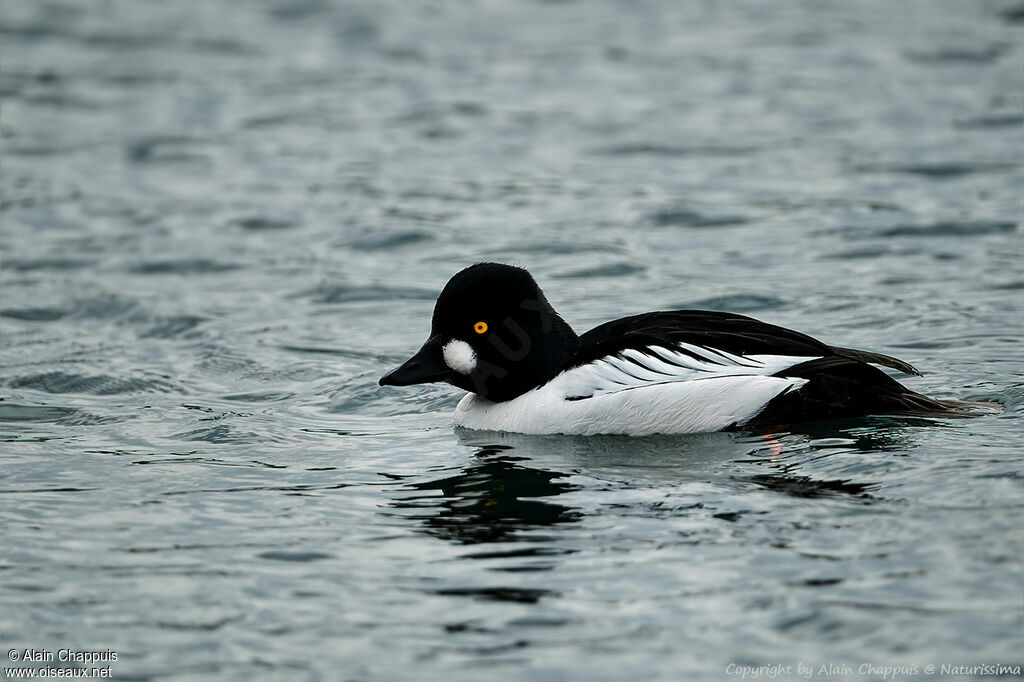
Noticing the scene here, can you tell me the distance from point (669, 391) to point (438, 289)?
191 inches

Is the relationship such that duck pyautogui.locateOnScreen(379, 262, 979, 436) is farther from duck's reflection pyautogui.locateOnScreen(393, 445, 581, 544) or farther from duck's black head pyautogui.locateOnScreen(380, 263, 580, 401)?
duck's reflection pyautogui.locateOnScreen(393, 445, 581, 544)

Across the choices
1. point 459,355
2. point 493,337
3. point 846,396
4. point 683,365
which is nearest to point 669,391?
point 683,365

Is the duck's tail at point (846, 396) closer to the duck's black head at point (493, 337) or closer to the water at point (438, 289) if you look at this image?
the water at point (438, 289)

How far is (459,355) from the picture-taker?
8805mm

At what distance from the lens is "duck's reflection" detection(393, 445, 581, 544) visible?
7176 mm

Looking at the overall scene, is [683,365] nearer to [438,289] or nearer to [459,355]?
[459,355]

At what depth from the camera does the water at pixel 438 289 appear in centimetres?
611

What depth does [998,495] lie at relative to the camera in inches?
275

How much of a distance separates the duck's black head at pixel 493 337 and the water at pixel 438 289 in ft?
1.61

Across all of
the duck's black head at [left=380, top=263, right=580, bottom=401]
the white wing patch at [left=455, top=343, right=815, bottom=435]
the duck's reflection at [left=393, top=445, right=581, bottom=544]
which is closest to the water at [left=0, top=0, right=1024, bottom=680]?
the duck's reflection at [left=393, top=445, right=581, bottom=544]

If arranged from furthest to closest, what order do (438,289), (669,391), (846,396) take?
(438,289) → (669,391) → (846,396)

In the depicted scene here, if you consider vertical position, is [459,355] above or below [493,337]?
below

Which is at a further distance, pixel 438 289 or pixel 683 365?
pixel 438 289

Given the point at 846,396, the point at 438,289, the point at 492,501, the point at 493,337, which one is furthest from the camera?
the point at 438,289
